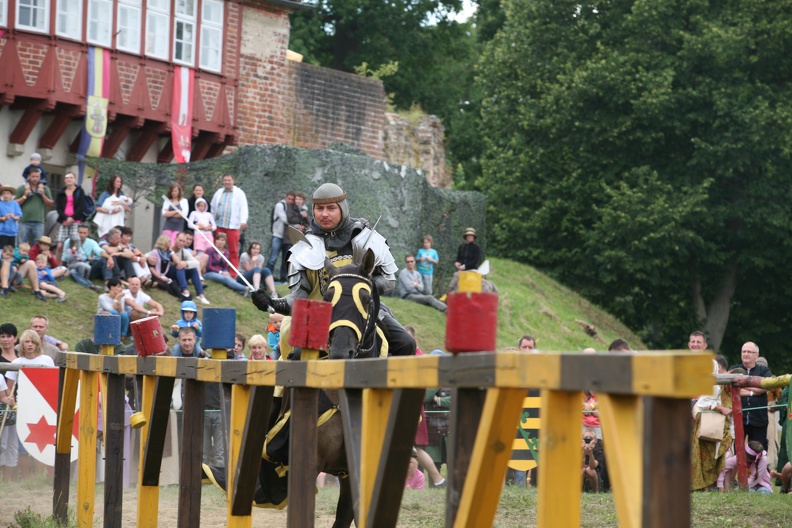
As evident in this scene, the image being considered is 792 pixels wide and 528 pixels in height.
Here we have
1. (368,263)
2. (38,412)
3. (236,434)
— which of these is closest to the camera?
(236,434)

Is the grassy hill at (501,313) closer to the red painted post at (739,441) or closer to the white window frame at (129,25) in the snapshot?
the white window frame at (129,25)

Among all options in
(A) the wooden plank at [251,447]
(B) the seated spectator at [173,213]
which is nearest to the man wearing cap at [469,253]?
(B) the seated spectator at [173,213]

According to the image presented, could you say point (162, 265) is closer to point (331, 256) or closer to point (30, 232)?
point (30, 232)

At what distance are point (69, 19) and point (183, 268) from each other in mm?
8082

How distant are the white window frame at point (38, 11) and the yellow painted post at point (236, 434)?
19549mm

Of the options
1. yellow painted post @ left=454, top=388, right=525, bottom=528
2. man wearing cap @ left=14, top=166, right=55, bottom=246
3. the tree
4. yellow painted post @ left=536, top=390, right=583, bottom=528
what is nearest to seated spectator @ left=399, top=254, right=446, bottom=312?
man wearing cap @ left=14, top=166, right=55, bottom=246

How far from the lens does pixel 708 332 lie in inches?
1288

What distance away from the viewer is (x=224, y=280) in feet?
67.6

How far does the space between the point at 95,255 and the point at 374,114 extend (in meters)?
13.0

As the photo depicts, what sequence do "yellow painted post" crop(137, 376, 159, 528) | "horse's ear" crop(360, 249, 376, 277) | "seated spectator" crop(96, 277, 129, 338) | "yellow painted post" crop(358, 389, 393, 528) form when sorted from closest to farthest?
"yellow painted post" crop(358, 389, 393, 528) → "horse's ear" crop(360, 249, 376, 277) → "yellow painted post" crop(137, 376, 159, 528) → "seated spectator" crop(96, 277, 129, 338)

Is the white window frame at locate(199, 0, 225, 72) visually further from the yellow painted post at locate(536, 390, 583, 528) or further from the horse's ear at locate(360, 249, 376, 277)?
the yellow painted post at locate(536, 390, 583, 528)

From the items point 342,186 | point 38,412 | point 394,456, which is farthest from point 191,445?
point 342,186

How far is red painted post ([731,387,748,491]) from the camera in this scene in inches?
424

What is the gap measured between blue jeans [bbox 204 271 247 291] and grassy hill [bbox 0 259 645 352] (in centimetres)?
10
